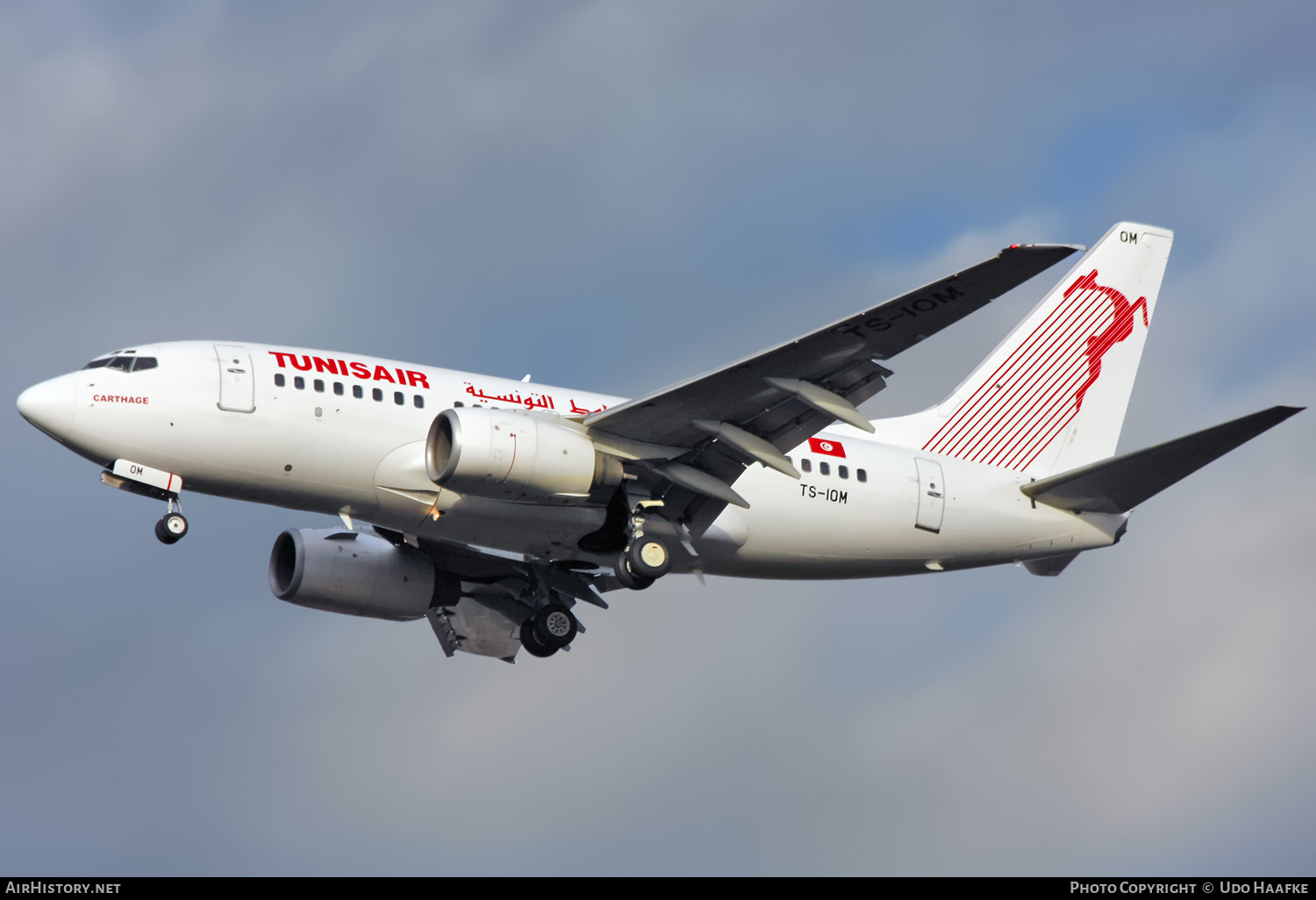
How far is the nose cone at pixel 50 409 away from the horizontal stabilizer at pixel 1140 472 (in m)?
19.5

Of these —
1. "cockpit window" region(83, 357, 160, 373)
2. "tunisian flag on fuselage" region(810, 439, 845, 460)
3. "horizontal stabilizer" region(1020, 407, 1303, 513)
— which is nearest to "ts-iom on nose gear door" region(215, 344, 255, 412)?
"cockpit window" region(83, 357, 160, 373)

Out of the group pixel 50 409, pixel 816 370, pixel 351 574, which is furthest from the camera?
pixel 351 574

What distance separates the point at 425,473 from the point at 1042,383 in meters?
15.2

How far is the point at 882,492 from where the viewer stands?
119 feet

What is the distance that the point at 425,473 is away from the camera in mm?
33062

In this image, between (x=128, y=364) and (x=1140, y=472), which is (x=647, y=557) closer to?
(x=1140, y=472)

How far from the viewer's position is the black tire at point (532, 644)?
39.7m

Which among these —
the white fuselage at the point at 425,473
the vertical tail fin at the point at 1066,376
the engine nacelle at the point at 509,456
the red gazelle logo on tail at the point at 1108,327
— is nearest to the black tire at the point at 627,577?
the white fuselage at the point at 425,473

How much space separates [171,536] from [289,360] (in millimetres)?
3999

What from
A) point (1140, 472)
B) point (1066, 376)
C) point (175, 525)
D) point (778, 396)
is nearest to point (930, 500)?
point (1140, 472)

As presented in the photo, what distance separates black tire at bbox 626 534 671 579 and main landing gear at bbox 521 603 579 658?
17.8ft

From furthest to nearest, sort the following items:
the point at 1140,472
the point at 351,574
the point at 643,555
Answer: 1. the point at 351,574
2. the point at 1140,472
3. the point at 643,555

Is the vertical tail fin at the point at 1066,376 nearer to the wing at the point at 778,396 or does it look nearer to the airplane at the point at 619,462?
the airplane at the point at 619,462

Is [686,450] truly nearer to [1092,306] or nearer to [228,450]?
[228,450]
